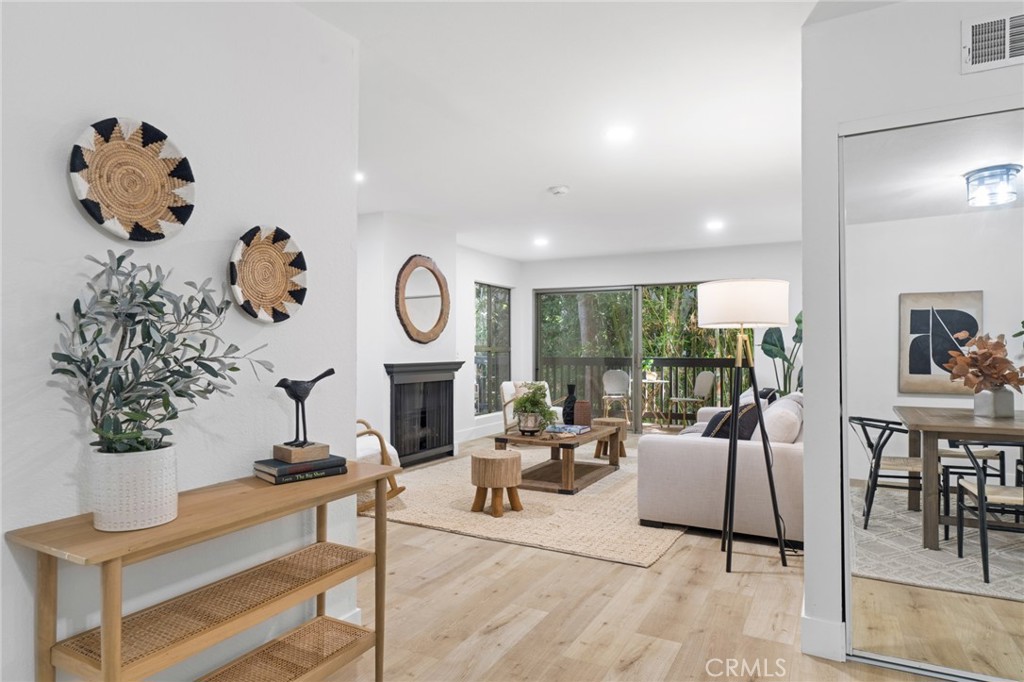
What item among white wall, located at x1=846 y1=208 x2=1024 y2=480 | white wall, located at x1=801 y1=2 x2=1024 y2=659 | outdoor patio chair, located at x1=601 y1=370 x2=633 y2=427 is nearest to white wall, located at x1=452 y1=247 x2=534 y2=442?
outdoor patio chair, located at x1=601 y1=370 x2=633 y2=427

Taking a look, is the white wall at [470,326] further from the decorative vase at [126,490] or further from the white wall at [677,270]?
the decorative vase at [126,490]

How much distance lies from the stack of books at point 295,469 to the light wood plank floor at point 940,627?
2.07 m

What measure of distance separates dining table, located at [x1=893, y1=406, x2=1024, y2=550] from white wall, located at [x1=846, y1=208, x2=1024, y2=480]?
36 mm

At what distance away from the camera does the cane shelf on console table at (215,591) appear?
4.54 feet

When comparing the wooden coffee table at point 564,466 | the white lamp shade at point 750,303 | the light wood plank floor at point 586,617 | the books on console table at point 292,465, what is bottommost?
the light wood plank floor at point 586,617

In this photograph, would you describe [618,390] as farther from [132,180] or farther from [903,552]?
[132,180]

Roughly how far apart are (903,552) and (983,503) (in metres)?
0.34

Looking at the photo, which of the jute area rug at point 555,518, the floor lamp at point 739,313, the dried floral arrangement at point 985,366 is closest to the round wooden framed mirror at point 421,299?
the jute area rug at point 555,518

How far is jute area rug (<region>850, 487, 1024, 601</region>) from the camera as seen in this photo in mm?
2213

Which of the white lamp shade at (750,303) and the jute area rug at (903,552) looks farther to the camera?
the white lamp shade at (750,303)

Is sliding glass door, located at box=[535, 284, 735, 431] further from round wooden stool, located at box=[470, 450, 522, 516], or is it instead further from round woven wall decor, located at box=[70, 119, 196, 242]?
round woven wall decor, located at box=[70, 119, 196, 242]

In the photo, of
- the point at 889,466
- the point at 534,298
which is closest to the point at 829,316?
the point at 889,466

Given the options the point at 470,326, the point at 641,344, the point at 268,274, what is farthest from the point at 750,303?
the point at 641,344

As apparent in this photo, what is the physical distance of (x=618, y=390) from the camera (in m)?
8.36
